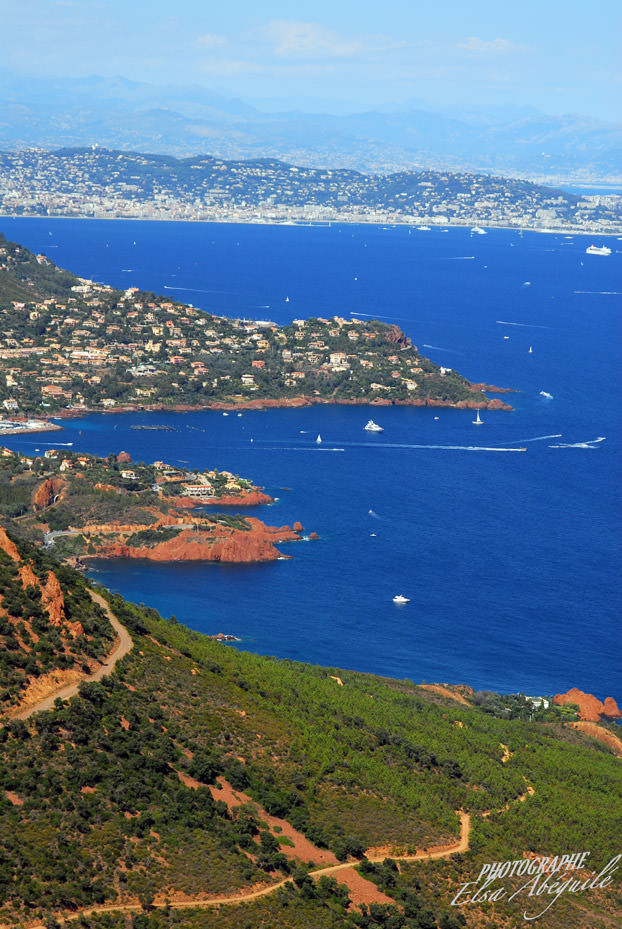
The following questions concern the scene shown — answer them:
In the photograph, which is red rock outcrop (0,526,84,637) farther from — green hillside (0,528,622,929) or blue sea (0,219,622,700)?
blue sea (0,219,622,700)

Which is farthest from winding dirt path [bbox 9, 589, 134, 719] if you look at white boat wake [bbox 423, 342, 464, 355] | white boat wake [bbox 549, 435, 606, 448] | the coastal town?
white boat wake [bbox 423, 342, 464, 355]

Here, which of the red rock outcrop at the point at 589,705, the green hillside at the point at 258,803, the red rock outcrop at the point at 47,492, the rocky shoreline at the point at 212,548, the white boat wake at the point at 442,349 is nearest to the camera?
the green hillside at the point at 258,803

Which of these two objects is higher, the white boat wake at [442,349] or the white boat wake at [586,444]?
the white boat wake at [442,349]

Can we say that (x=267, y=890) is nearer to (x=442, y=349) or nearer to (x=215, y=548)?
(x=215, y=548)

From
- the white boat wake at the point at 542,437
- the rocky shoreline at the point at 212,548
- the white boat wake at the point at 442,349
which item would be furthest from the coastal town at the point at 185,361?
the rocky shoreline at the point at 212,548

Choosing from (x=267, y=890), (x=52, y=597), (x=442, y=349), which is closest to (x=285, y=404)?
(x=442, y=349)

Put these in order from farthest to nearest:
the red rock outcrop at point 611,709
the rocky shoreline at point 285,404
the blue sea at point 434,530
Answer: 1. the rocky shoreline at point 285,404
2. the blue sea at point 434,530
3. the red rock outcrop at point 611,709

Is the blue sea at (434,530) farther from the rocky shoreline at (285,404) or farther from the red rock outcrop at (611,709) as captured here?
the red rock outcrop at (611,709)
